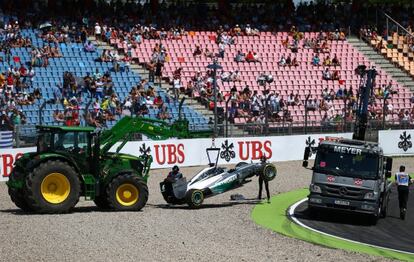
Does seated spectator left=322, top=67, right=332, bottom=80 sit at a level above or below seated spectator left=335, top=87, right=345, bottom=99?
above

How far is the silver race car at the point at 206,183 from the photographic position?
81.4 feet

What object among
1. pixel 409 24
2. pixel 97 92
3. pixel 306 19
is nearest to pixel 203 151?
pixel 97 92

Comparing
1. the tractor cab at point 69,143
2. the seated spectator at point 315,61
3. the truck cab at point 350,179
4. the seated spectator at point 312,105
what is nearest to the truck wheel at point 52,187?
the tractor cab at point 69,143

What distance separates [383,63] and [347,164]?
2908 cm

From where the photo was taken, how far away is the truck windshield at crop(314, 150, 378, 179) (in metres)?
23.9

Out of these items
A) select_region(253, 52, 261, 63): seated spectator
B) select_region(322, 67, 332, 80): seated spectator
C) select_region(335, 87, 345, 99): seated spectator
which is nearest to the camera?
select_region(335, 87, 345, 99): seated spectator

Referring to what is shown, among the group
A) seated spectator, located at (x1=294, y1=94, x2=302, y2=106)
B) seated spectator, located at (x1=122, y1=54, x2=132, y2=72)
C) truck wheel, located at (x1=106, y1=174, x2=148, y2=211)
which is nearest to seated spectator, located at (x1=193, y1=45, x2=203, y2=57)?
seated spectator, located at (x1=122, y1=54, x2=132, y2=72)

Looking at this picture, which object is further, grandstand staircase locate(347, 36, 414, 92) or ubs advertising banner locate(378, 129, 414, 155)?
grandstand staircase locate(347, 36, 414, 92)

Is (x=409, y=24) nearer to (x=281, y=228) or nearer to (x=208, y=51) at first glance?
(x=208, y=51)

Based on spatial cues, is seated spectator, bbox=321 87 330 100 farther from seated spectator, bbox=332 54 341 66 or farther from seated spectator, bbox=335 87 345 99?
seated spectator, bbox=332 54 341 66

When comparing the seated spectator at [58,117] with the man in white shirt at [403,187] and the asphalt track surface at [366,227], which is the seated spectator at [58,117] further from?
the man in white shirt at [403,187]

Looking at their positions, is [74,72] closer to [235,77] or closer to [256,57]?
[235,77]

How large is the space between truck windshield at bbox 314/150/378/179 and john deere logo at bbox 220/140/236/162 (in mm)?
12591

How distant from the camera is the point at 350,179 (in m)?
23.8
